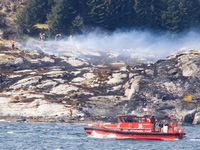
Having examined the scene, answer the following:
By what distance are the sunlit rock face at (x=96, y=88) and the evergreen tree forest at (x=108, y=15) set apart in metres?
26.6

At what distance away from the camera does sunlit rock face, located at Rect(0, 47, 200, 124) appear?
12619 centimetres

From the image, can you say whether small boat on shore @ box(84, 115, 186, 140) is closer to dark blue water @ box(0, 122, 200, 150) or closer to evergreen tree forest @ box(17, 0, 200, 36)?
dark blue water @ box(0, 122, 200, 150)

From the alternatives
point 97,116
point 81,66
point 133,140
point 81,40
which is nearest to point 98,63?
point 81,66

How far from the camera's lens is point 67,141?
94.5m

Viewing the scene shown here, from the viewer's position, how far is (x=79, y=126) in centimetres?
11581

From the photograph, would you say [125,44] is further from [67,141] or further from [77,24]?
[67,141]

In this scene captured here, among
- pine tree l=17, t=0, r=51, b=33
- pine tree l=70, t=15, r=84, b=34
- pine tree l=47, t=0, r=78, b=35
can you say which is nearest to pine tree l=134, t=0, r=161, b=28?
pine tree l=47, t=0, r=78, b=35

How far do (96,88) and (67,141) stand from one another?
141 feet

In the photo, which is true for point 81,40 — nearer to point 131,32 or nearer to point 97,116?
point 131,32

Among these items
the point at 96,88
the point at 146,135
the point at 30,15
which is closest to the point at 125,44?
the point at 30,15

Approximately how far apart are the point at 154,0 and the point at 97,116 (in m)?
79.6

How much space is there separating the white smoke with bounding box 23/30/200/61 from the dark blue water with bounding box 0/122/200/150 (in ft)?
186

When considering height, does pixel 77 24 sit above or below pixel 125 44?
above

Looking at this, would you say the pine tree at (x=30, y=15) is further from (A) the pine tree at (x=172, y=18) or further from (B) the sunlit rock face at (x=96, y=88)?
(A) the pine tree at (x=172, y=18)
